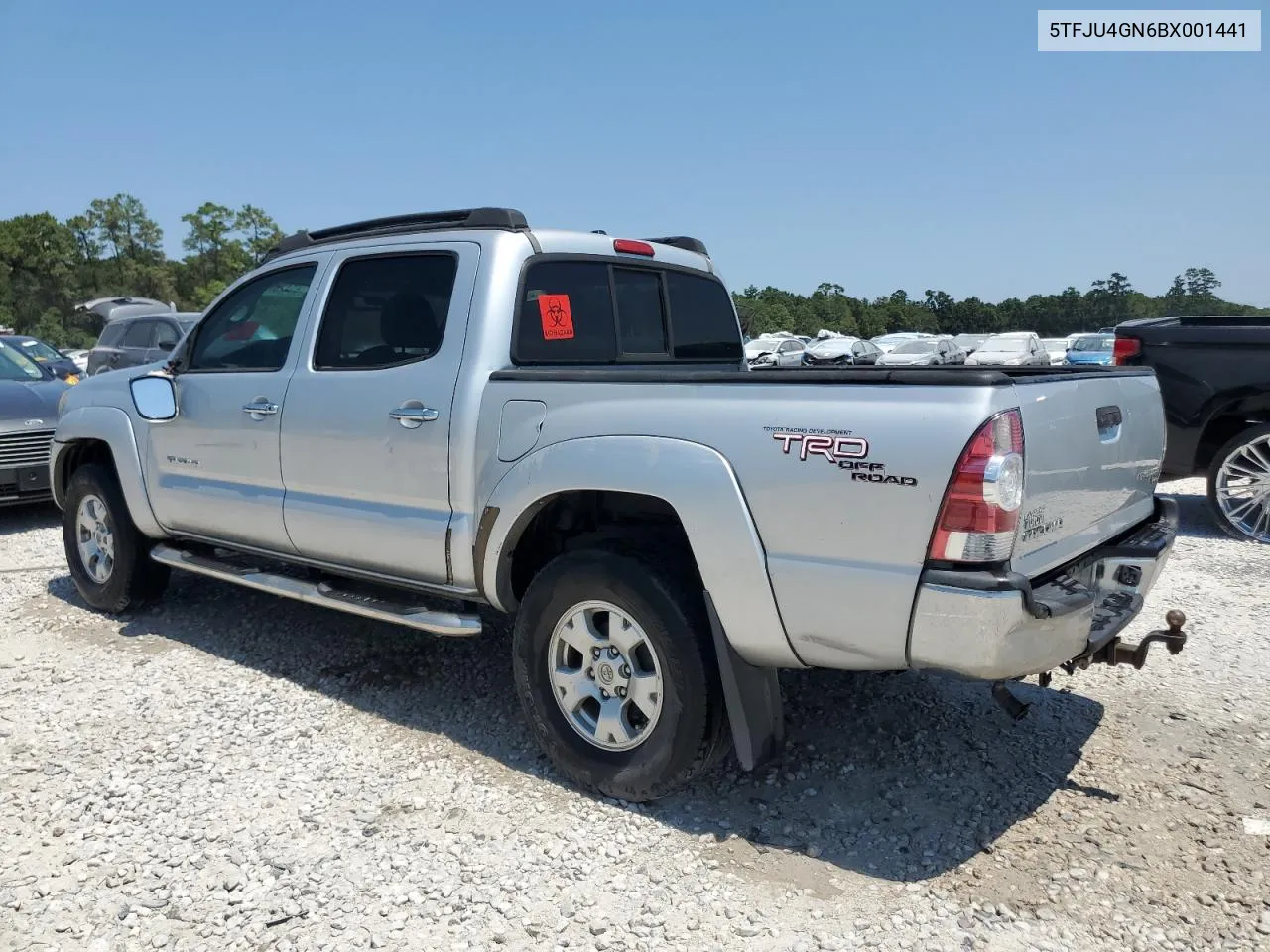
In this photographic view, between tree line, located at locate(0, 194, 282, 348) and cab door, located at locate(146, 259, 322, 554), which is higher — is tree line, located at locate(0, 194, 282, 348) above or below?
above

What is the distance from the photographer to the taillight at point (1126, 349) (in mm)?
7230

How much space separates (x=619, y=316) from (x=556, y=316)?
1.35ft

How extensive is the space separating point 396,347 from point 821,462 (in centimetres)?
200

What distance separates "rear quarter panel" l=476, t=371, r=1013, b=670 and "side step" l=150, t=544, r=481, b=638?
3.61 ft

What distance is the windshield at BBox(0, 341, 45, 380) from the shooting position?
28.7 ft

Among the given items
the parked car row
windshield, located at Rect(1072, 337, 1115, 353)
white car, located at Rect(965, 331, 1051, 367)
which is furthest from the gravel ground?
windshield, located at Rect(1072, 337, 1115, 353)

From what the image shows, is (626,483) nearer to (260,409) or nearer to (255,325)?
(260,409)

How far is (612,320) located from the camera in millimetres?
4090

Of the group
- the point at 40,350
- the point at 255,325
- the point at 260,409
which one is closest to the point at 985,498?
the point at 260,409

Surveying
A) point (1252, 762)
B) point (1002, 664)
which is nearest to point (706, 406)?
point (1002, 664)

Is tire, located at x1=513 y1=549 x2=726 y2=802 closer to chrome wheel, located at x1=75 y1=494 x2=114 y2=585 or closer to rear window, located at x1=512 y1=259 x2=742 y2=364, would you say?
rear window, located at x1=512 y1=259 x2=742 y2=364

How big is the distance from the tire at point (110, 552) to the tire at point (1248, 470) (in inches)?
290

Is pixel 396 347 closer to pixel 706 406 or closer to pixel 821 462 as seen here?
pixel 706 406

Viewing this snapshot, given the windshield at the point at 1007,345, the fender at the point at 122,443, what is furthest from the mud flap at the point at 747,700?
the windshield at the point at 1007,345
